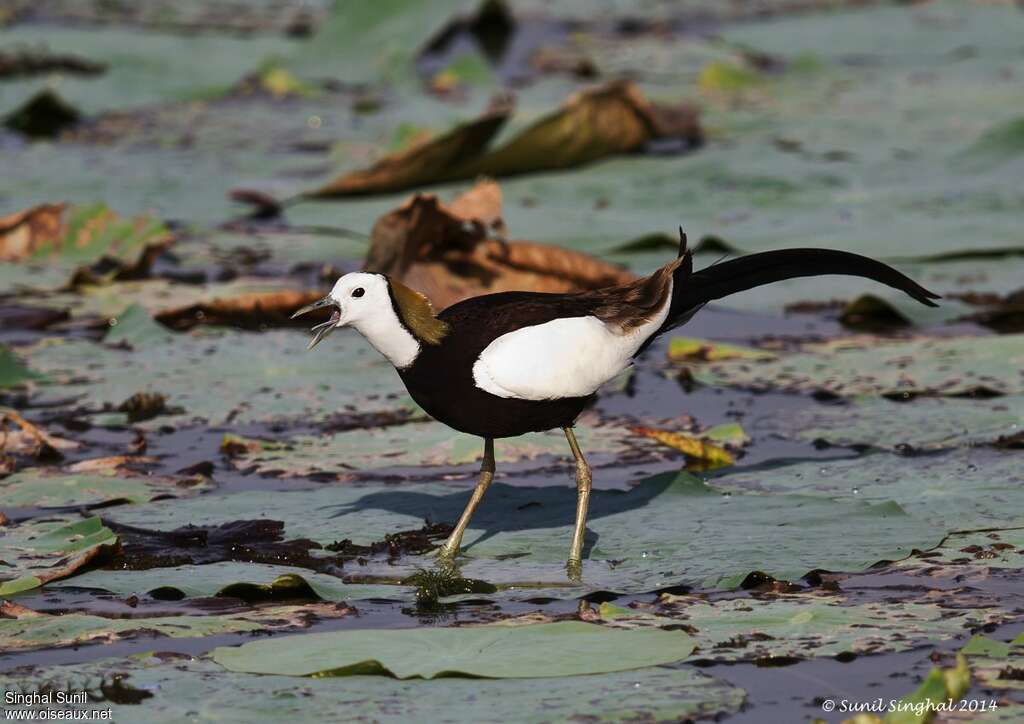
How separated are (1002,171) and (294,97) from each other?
17.3ft

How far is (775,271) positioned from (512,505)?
959mm

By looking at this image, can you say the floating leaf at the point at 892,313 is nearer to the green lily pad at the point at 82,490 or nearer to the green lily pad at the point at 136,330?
the green lily pad at the point at 136,330

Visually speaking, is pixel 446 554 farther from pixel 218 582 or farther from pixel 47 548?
pixel 47 548

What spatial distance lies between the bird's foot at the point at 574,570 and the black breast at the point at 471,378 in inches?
13.6

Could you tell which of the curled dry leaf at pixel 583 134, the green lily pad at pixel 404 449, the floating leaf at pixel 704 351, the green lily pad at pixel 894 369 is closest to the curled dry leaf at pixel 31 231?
the curled dry leaf at pixel 583 134

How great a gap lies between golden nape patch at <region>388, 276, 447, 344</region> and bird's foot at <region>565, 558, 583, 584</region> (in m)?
0.63

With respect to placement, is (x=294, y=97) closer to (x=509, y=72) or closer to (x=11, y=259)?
(x=509, y=72)

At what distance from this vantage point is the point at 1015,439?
4.95 meters

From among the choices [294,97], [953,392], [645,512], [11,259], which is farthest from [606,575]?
[294,97]

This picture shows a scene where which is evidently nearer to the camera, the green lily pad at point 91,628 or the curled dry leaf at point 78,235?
the green lily pad at point 91,628

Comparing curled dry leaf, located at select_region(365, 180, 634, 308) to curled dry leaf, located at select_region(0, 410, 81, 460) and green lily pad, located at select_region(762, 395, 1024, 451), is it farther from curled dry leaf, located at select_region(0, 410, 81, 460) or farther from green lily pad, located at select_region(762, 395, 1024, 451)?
curled dry leaf, located at select_region(0, 410, 81, 460)

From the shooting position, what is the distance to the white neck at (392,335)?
13.6 ft

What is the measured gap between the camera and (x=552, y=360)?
4.16 metres

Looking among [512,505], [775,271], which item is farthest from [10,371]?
[775,271]
